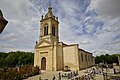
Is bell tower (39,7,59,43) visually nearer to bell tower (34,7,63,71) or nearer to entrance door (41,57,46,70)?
bell tower (34,7,63,71)

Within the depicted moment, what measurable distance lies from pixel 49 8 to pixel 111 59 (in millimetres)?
31964

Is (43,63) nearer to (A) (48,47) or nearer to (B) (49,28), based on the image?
(A) (48,47)

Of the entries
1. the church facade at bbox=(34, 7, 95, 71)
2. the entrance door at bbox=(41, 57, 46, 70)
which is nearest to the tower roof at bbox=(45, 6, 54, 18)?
the church facade at bbox=(34, 7, 95, 71)

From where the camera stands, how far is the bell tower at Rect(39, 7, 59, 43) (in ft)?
90.4

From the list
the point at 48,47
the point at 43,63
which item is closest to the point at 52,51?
the point at 48,47

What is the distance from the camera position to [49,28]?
27859 mm

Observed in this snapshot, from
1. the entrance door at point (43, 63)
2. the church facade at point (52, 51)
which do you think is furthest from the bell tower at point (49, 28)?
the entrance door at point (43, 63)

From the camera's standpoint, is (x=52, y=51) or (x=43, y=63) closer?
(x=52, y=51)

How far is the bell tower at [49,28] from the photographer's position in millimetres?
27562

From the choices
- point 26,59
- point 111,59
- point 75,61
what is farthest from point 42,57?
point 111,59

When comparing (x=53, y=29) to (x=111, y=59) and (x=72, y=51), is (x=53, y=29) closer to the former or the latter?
(x=72, y=51)

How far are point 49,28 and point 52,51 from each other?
A: 595 cm

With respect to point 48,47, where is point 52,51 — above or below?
below

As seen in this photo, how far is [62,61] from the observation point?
26141 mm
